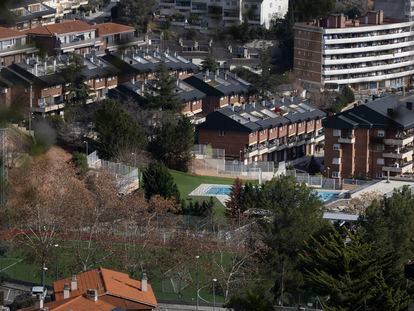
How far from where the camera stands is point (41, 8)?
14.5 metres

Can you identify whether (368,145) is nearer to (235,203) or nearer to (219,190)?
(219,190)

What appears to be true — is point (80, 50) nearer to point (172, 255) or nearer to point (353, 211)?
point (353, 211)

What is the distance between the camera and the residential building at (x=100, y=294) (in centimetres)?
538

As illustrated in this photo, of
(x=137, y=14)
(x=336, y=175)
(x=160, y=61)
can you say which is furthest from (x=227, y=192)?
(x=137, y=14)

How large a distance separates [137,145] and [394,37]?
266 centimetres

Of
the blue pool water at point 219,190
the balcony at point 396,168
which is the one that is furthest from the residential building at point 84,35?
the blue pool water at point 219,190

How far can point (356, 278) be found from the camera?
520cm

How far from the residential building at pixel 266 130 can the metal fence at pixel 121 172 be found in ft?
6.04

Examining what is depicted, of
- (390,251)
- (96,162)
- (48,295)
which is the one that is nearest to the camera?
(390,251)

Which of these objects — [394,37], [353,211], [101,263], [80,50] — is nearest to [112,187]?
[101,263]

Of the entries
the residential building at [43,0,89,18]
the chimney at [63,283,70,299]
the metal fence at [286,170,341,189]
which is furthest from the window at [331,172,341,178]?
the residential building at [43,0,89,18]

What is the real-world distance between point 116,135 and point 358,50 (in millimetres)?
2199

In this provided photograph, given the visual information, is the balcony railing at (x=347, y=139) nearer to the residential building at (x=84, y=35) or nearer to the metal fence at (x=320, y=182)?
the metal fence at (x=320, y=182)

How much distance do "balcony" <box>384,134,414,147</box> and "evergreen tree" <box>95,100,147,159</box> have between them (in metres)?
2.39
